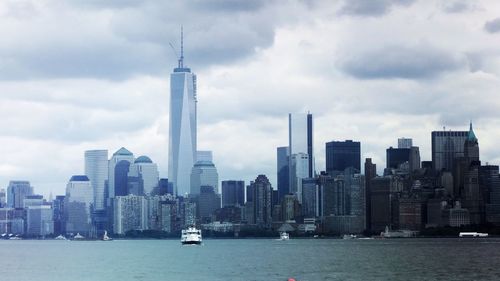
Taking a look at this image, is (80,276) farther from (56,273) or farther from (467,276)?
(467,276)

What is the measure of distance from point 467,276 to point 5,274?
79142 mm

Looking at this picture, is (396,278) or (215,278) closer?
(396,278)

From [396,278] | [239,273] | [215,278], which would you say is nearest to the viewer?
[396,278]

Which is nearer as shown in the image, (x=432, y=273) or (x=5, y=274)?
(x=432, y=273)

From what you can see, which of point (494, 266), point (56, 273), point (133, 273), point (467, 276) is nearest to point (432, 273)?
Result: point (467, 276)

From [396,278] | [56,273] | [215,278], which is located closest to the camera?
[396,278]

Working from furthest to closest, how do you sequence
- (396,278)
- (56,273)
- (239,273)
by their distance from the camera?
(56,273) → (239,273) → (396,278)

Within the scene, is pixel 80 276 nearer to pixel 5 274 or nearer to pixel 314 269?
pixel 5 274

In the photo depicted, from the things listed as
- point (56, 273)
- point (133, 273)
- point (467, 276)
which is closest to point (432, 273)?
point (467, 276)

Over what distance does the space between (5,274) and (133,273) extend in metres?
22.5

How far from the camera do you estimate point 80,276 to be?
172250 millimetres

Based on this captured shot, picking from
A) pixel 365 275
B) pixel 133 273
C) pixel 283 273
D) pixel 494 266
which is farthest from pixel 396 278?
pixel 133 273

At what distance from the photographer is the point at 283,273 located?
167 metres

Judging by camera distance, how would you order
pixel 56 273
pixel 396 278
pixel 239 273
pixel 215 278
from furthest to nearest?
pixel 56 273
pixel 239 273
pixel 215 278
pixel 396 278
